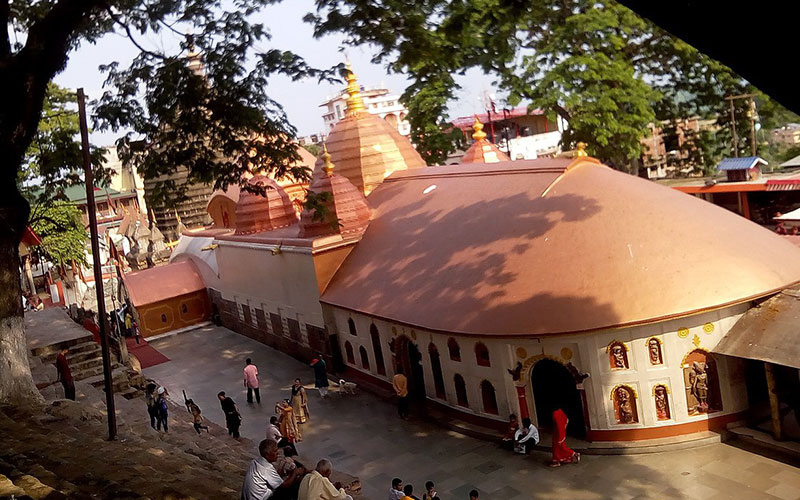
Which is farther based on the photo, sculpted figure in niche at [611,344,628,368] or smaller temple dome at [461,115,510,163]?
smaller temple dome at [461,115,510,163]

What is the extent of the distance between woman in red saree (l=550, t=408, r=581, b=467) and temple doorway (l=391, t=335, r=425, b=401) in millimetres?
4335

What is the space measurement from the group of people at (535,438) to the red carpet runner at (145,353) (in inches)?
544

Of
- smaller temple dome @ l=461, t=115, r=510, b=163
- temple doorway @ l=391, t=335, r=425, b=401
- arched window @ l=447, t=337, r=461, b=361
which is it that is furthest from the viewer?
smaller temple dome @ l=461, t=115, r=510, b=163

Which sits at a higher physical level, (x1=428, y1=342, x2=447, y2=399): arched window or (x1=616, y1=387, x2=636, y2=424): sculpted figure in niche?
(x1=428, y1=342, x2=447, y2=399): arched window

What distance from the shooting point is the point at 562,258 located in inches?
573

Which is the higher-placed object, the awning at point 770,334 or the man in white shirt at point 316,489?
the man in white shirt at point 316,489

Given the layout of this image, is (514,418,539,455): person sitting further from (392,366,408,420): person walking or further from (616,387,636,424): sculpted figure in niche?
(392,366,408,420): person walking

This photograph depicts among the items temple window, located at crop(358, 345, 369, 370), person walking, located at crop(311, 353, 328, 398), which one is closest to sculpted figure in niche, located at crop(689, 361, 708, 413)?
temple window, located at crop(358, 345, 369, 370)

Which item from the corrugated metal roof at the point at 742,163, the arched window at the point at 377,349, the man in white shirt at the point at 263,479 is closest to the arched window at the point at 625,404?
the arched window at the point at 377,349

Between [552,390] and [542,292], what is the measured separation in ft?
7.72

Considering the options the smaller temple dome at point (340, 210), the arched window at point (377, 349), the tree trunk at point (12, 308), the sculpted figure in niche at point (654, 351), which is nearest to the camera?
the tree trunk at point (12, 308)

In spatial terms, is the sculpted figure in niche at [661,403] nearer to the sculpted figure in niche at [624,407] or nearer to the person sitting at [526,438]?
the sculpted figure in niche at [624,407]

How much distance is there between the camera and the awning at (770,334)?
487 inches

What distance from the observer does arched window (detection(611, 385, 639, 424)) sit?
529 inches
